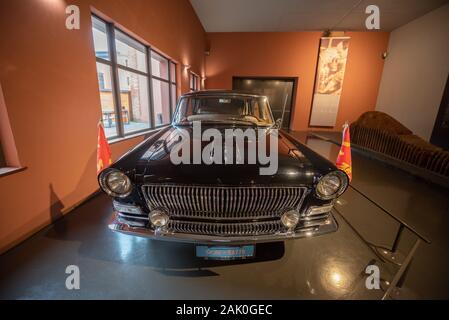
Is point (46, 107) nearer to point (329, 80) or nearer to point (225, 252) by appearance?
point (225, 252)

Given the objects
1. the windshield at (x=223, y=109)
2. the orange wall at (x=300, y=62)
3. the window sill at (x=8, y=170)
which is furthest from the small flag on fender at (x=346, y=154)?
the orange wall at (x=300, y=62)

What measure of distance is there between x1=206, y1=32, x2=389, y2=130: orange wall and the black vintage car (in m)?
8.58

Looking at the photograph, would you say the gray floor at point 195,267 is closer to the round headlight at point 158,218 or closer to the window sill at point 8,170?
the round headlight at point 158,218

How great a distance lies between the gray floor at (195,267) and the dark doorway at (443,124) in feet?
17.6

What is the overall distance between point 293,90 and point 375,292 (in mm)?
9090

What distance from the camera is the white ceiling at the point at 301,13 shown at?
245 inches

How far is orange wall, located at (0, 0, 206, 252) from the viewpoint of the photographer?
1.69 metres

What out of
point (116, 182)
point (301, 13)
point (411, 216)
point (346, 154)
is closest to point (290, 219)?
point (116, 182)

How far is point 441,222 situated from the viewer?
7.57 feet

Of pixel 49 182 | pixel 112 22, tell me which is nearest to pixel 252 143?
pixel 49 182

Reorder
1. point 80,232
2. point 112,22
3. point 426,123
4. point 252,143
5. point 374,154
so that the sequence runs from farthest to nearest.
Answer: point 426,123
point 374,154
point 112,22
point 80,232
point 252,143

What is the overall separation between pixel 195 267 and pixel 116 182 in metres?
0.94
